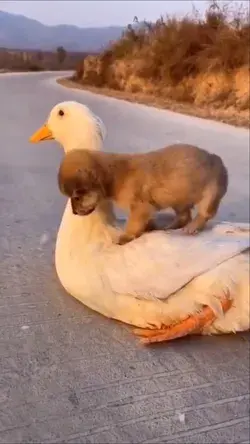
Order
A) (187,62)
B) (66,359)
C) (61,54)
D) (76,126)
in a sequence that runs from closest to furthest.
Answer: (66,359) < (76,126) < (61,54) < (187,62)

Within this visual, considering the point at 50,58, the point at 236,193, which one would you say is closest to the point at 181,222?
the point at 50,58

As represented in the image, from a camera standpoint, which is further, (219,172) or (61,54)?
(61,54)

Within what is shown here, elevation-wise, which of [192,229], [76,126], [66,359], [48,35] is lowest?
[66,359]

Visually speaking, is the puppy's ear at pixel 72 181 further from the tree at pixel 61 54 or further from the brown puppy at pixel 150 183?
the tree at pixel 61 54

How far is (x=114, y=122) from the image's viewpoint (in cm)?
118

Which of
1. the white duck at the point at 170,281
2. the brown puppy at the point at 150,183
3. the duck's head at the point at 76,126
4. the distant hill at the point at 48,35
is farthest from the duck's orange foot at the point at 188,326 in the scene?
the distant hill at the point at 48,35

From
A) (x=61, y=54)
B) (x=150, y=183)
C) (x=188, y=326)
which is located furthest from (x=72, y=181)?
(x=61, y=54)

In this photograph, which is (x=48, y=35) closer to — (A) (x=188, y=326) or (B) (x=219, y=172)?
(B) (x=219, y=172)

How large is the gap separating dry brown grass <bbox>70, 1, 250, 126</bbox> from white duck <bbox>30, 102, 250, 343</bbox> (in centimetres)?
39

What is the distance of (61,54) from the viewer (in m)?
0.97

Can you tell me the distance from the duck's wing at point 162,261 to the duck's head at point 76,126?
0.15 m

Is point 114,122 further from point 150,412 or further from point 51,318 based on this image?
point 150,412

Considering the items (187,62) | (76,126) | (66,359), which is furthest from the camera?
(187,62)

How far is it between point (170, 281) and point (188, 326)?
0.19 ft
